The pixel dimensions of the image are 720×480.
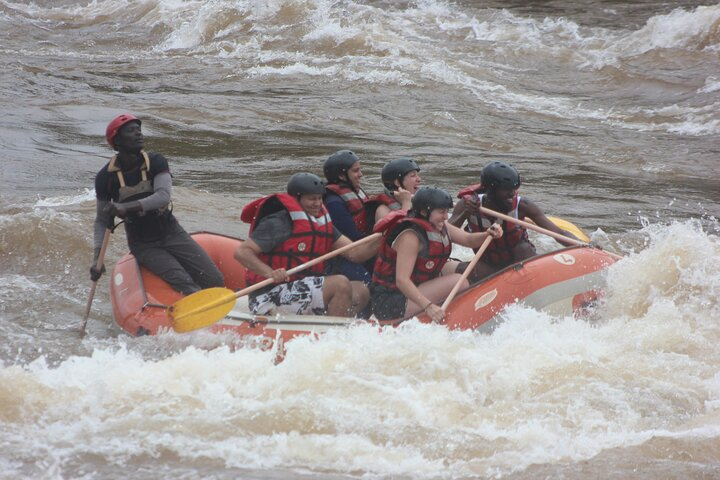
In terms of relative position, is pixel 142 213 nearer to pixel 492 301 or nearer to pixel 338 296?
pixel 338 296

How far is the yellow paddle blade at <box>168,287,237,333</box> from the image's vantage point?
6.30 m

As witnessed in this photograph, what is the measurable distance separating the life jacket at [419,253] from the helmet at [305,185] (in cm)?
44

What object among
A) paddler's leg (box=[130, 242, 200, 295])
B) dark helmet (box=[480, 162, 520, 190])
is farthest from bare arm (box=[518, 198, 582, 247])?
paddler's leg (box=[130, 242, 200, 295])

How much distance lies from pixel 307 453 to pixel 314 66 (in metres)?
12.0

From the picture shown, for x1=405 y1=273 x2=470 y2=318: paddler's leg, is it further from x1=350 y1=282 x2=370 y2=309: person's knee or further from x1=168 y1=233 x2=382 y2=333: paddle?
x1=168 y1=233 x2=382 y2=333: paddle

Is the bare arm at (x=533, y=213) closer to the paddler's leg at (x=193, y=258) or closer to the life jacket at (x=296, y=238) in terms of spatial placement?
the life jacket at (x=296, y=238)

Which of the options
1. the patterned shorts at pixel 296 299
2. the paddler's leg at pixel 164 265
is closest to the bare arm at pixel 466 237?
the patterned shorts at pixel 296 299

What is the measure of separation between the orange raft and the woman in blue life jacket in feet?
0.56

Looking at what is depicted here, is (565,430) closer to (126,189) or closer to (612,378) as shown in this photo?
(612,378)

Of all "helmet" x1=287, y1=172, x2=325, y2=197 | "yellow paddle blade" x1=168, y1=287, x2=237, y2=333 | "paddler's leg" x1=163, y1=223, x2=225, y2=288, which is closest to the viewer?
"yellow paddle blade" x1=168, y1=287, x2=237, y2=333

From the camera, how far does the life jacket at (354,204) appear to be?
23.2ft

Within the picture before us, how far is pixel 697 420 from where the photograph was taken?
5301mm

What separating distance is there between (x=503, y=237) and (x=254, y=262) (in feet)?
5.67

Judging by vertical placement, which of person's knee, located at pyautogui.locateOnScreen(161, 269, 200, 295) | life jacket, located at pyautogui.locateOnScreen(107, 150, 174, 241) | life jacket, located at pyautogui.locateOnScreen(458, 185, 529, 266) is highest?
life jacket, located at pyautogui.locateOnScreen(107, 150, 174, 241)
